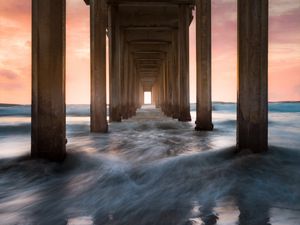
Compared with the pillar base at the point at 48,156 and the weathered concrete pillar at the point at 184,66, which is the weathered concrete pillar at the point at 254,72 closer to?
the pillar base at the point at 48,156

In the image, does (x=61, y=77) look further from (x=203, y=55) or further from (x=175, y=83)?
(x=175, y=83)

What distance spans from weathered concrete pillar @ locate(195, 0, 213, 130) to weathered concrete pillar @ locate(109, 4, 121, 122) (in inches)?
198

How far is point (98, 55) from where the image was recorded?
9844mm

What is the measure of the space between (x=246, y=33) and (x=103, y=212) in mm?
3635

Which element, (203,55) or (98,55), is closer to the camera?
(98,55)

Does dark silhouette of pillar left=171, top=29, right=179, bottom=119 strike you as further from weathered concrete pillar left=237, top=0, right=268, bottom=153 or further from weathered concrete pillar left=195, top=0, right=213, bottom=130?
weathered concrete pillar left=237, top=0, right=268, bottom=153

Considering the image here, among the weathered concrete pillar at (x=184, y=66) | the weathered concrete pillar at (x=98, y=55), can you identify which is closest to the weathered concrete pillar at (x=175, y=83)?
the weathered concrete pillar at (x=184, y=66)

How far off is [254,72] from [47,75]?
3250 mm

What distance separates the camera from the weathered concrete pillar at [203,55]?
10.4 metres

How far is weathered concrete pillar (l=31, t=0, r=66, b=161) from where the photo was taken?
5070 mm

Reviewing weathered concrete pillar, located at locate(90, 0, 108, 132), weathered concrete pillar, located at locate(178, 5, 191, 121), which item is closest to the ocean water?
weathered concrete pillar, located at locate(90, 0, 108, 132)

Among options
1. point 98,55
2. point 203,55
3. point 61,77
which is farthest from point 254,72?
point 98,55

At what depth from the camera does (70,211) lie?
331 cm

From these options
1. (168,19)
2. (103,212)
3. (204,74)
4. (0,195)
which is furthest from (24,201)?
(168,19)
